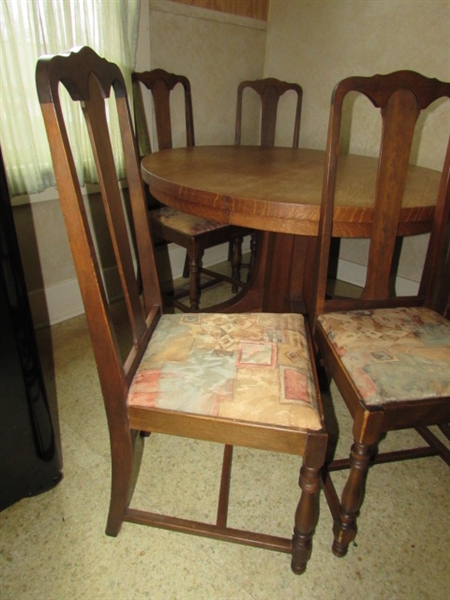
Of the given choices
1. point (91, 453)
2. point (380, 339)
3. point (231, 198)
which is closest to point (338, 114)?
point (231, 198)

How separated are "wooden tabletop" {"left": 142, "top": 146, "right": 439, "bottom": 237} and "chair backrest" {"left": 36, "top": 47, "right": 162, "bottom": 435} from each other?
0.73 ft

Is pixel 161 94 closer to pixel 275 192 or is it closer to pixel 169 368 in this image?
pixel 275 192

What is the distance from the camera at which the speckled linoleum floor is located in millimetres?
1016

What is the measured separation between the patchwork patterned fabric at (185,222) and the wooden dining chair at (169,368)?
0.71 meters

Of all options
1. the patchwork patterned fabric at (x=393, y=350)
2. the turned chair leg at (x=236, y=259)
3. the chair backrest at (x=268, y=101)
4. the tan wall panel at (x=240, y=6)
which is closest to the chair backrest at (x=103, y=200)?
the patchwork patterned fabric at (x=393, y=350)

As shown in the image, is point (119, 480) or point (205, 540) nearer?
point (119, 480)

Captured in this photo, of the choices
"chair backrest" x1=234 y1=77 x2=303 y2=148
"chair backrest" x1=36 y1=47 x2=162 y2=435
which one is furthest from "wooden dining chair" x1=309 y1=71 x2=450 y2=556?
"chair backrest" x1=234 y1=77 x2=303 y2=148

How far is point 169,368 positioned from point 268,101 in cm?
208

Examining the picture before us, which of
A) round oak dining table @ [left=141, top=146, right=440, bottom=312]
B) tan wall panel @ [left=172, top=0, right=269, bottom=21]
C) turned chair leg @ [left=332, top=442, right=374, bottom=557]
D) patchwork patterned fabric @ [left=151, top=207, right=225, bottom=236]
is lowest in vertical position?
turned chair leg @ [left=332, top=442, right=374, bottom=557]

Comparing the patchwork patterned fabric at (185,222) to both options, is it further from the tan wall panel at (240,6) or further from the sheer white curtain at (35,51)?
the tan wall panel at (240,6)

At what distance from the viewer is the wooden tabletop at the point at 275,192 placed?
1.14m

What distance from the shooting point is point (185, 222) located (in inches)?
75.0

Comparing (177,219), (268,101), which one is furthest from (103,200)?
(268,101)

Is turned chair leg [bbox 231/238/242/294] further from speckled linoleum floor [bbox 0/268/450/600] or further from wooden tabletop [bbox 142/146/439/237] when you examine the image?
speckled linoleum floor [bbox 0/268/450/600]
